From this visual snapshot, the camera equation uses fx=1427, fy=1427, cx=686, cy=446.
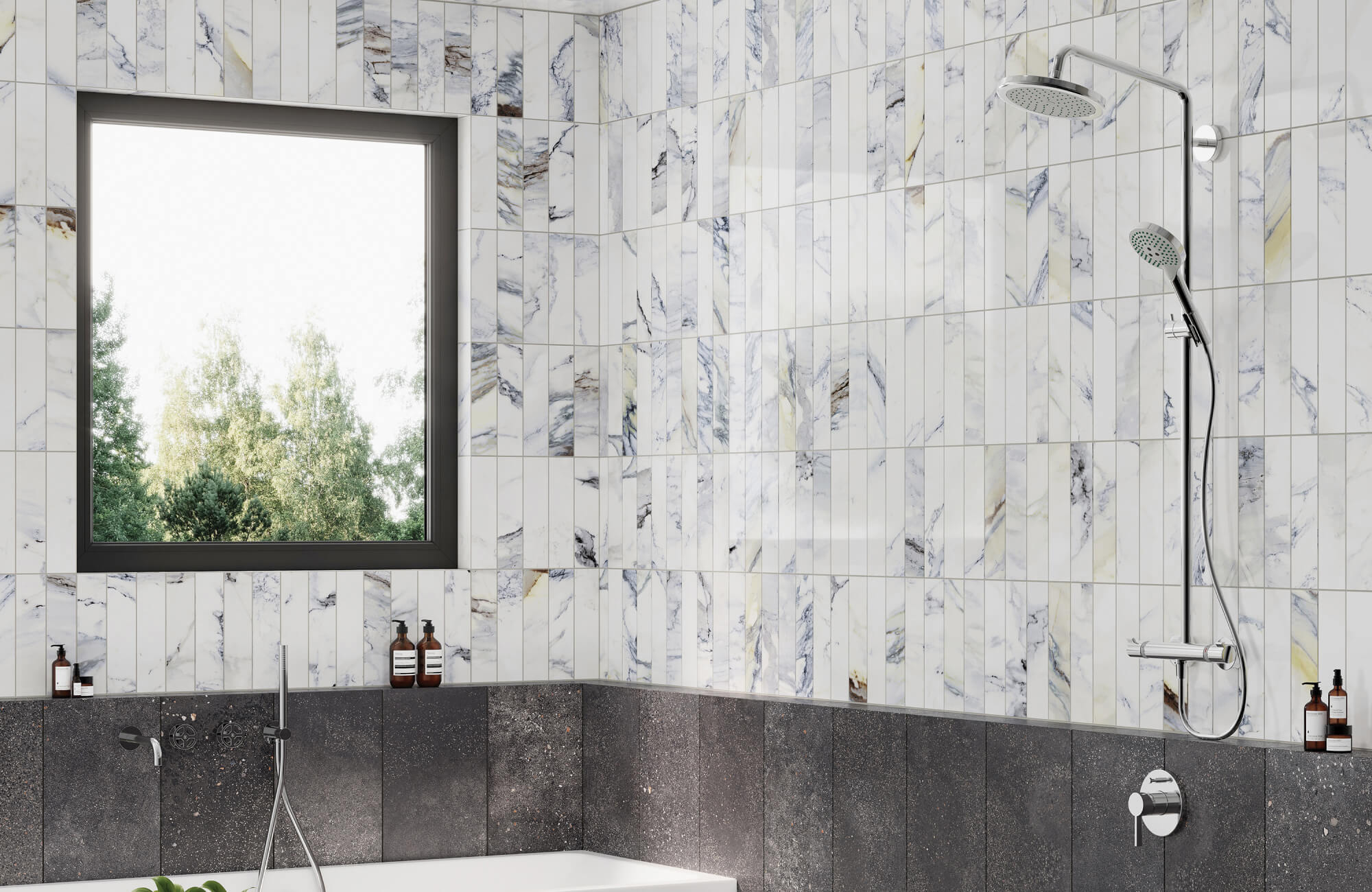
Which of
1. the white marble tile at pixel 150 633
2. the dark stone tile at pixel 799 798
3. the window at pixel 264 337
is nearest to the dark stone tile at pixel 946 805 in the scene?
the dark stone tile at pixel 799 798

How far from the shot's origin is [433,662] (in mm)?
3934

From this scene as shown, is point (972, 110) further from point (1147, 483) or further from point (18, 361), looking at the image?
point (18, 361)

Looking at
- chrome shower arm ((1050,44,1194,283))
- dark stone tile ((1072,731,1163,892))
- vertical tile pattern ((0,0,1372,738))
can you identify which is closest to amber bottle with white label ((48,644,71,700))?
vertical tile pattern ((0,0,1372,738))

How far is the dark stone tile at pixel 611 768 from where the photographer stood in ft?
12.8

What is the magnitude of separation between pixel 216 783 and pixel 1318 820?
102 inches

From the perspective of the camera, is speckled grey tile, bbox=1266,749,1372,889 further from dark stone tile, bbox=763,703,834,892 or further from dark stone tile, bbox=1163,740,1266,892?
dark stone tile, bbox=763,703,834,892

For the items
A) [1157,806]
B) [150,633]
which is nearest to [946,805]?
[1157,806]

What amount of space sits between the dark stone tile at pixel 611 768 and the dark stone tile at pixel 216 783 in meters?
0.87

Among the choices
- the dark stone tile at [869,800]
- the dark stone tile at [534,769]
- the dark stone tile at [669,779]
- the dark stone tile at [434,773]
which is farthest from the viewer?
the dark stone tile at [534,769]

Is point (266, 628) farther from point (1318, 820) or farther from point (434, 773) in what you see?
point (1318, 820)

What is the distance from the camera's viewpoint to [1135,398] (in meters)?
3.02

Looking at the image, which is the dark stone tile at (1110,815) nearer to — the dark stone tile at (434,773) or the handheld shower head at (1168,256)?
the handheld shower head at (1168,256)

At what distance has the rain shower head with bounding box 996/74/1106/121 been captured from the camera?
2633 mm

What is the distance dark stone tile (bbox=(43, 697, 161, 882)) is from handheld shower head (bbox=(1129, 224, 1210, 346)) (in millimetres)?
2642
